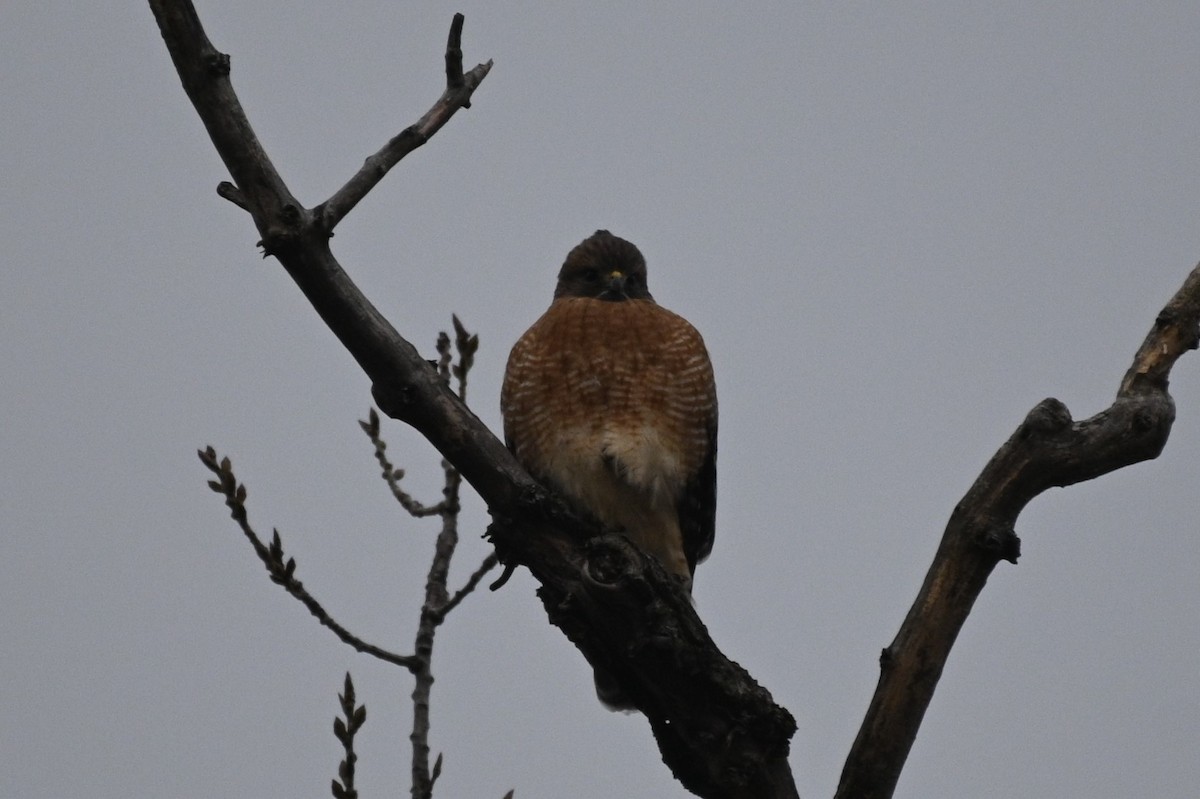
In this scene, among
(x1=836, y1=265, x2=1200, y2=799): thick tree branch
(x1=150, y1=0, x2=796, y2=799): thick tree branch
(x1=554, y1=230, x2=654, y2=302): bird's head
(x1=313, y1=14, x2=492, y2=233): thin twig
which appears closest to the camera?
(x1=313, y1=14, x2=492, y2=233): thin twig

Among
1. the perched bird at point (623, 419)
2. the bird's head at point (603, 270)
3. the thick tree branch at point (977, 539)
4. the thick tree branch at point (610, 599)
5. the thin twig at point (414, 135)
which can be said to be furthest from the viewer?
the bird's head at point (603, 270)

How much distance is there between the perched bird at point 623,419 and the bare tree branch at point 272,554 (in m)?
1.71

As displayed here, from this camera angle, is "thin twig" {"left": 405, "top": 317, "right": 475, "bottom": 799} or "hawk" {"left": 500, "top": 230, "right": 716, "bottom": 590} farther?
"hawk" {"left": 500, "top": 230, "right": 716, "bottom": 590}

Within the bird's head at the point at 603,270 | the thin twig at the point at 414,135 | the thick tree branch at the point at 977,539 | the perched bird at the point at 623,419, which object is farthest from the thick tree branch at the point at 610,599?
the bird's head at the point at 603,270

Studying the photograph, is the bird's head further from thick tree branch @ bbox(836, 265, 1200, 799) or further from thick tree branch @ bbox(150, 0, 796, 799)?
thick tree branch @ bbox(836, 265, 1200, 799)

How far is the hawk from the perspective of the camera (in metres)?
7.32

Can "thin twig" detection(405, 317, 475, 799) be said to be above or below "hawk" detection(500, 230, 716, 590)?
below

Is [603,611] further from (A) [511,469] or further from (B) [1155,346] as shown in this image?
(B) [1155,346]

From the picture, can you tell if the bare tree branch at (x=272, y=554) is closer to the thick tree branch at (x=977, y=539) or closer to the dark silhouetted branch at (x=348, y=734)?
the dark silhouetted branch at (x=348, y=734)

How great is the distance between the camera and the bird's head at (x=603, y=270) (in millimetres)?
8500

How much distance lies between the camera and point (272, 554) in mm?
6062

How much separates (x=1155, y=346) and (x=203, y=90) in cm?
347

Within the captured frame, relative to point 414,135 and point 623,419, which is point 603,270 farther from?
point 414,135

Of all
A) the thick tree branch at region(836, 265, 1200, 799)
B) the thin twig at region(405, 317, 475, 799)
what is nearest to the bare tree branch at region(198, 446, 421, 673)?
the thin twig at region(405, 317, 475, 799)
